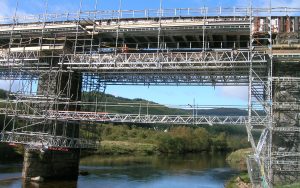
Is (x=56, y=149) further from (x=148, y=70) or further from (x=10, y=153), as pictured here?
(x=10, y=153)

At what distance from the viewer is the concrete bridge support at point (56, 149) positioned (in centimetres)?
3506

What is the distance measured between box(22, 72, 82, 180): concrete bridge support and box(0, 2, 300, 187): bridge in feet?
0.30

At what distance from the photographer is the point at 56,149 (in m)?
34.6

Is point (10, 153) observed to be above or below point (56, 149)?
below

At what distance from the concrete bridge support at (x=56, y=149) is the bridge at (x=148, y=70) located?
9 centimetres

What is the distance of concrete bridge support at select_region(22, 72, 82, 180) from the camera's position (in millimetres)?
35062

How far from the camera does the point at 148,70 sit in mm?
34281

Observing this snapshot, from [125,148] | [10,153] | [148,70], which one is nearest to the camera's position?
[148,70]

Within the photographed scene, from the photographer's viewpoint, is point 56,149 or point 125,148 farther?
point 125,148

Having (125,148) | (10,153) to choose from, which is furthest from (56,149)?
(125,148)

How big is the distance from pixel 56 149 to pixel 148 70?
10727 millimetres

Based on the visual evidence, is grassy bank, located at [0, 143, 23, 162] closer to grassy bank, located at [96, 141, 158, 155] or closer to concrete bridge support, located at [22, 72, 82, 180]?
concrete bridge support, located at [22, 72, 82, 180]

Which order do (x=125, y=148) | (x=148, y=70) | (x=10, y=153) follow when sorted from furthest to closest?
(x=125, y=148) → (x=10, y=153) → (x=148, y=70)

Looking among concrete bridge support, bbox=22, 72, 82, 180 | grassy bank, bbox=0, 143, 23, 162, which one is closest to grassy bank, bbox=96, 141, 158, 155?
grassy bank, bbox=0, 143, 23, 162
